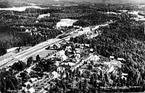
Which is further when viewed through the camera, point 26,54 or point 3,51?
point 3,51

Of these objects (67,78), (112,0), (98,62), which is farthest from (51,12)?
(67,78)

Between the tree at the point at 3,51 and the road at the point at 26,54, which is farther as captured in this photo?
the tree at the point at 3,51

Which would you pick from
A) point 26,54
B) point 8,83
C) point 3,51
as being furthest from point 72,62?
point 3,51

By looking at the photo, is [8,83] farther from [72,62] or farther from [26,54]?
[26,54]

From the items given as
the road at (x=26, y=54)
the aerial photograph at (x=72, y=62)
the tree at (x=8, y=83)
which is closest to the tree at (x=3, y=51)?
the aerial photograph at (x=72, y=62)

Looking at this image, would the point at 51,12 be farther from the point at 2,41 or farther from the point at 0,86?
the point at 0,86

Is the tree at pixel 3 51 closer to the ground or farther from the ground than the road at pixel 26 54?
farther from the ground

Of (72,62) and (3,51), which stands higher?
(3,51)

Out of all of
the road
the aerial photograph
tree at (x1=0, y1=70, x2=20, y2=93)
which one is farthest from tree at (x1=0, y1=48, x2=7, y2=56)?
tree at (x1=0, y1=70, x2=20, y2=93)

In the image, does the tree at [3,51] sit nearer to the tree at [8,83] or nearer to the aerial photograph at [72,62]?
the aerial photograph at [72,62]

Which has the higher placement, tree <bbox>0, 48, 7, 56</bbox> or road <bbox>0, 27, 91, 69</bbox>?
tree <bbox>0, 48, 7, 56</bbox>

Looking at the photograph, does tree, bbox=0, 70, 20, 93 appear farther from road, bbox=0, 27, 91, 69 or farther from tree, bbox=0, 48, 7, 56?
tree, bbox=0, 48, 7, 56
